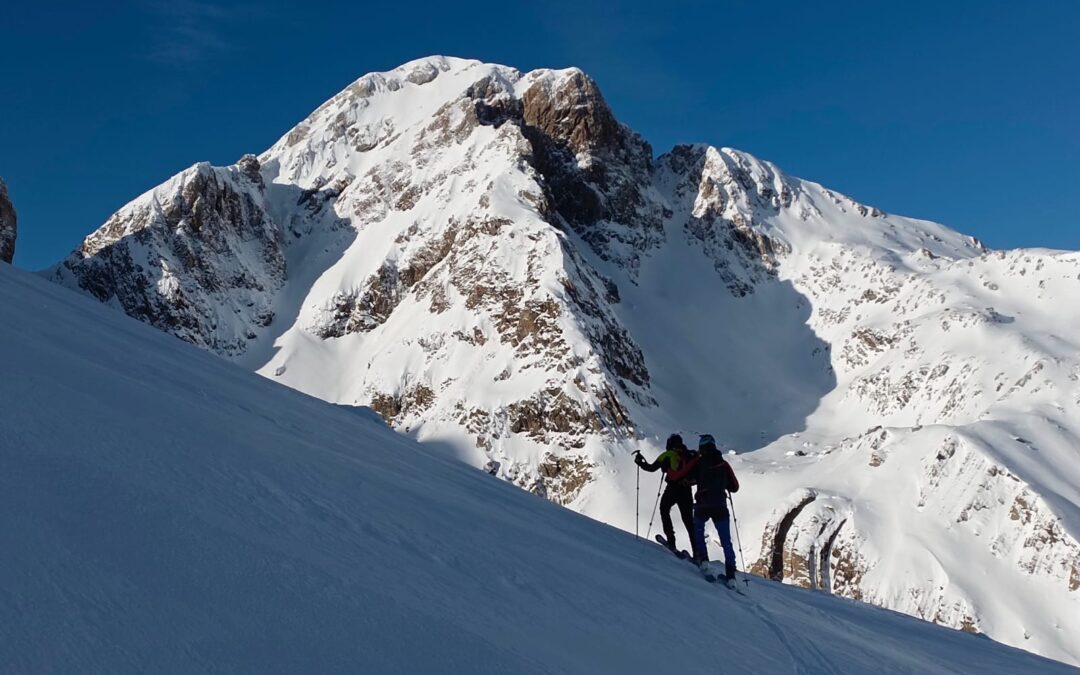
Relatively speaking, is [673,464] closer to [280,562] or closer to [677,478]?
[677,478]

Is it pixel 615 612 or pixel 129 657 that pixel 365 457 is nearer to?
pixel 615 612

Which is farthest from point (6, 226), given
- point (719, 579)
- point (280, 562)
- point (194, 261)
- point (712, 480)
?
point (280, 562)

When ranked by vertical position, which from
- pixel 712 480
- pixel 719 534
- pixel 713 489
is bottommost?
pixel 719 534

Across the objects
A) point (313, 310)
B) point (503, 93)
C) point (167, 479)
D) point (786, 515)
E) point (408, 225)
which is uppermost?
point (503, 93)

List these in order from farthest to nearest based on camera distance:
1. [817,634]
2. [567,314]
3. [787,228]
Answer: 1. [787,228]
2. [567,314]
3. [817,634]

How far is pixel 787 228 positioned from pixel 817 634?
142058 mm

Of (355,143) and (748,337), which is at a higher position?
(355,143)

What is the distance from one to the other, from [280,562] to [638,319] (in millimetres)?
117152

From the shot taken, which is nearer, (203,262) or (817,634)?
Answer: (817,634)

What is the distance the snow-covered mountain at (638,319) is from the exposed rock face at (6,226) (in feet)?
108

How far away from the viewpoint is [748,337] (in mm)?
125188

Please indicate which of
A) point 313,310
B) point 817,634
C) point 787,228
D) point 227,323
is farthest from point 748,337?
point 817,634

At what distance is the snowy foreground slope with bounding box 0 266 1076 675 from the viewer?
13.1 ft

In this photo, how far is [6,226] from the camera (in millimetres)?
73812
